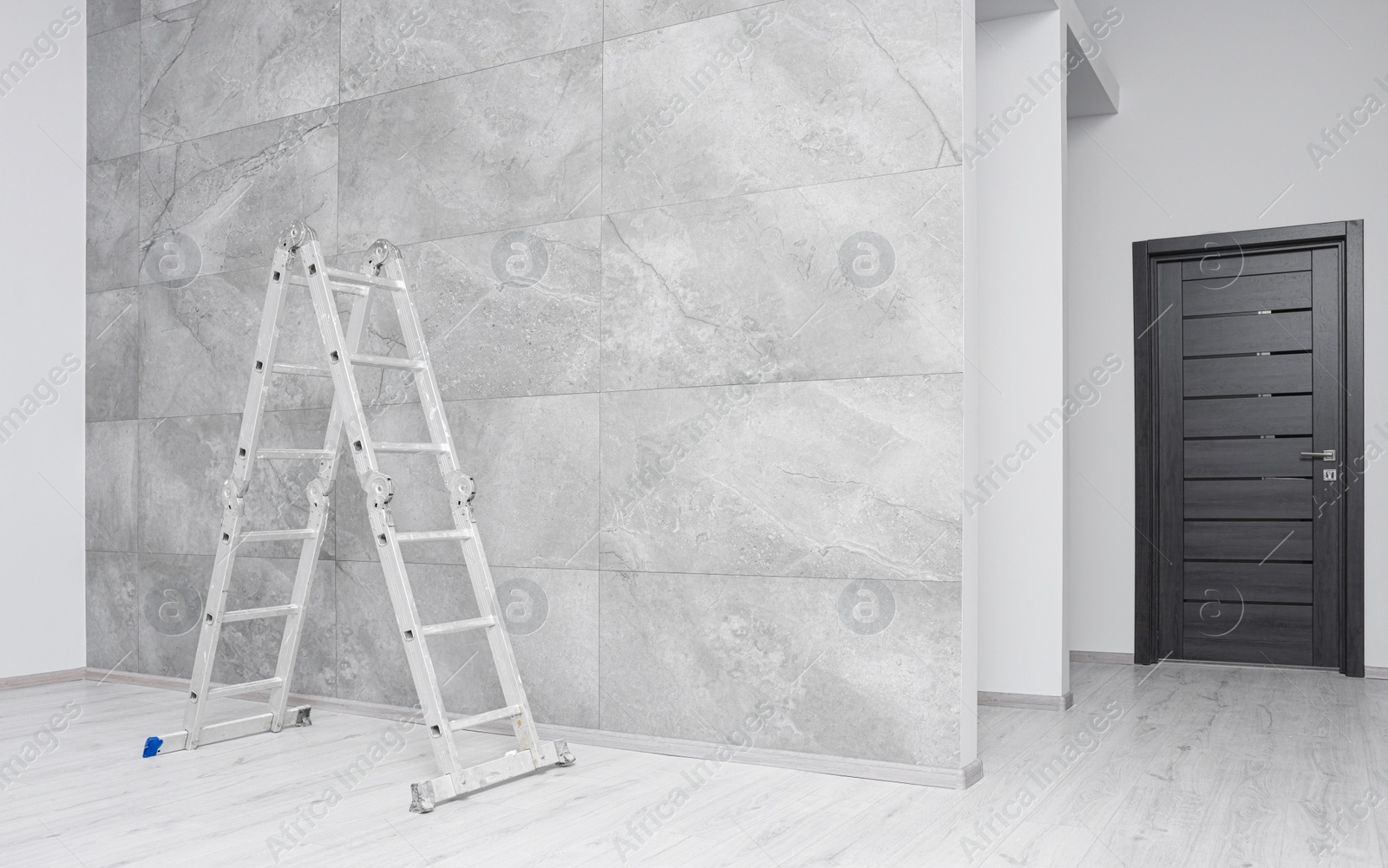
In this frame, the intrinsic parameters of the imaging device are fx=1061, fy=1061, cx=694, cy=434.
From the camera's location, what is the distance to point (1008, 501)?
Answer: 3.92m

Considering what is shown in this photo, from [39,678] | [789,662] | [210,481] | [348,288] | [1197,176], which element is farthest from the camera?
[1197,176]

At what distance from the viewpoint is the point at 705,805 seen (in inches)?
102

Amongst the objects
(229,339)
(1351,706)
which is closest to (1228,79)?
(1351,706)

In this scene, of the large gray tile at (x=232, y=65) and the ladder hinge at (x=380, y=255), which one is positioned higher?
the large gray tile at (x=232, y=65)

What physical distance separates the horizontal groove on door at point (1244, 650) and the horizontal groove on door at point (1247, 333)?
131 centimetres

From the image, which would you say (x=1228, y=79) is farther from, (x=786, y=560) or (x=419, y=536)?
(x=419, y=536)

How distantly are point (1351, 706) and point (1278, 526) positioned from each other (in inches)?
44.1

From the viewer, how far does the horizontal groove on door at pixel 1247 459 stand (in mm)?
4758

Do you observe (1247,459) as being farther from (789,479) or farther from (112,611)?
(112,611)

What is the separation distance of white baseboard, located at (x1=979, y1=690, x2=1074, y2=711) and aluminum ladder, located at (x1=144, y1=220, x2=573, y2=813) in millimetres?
1732

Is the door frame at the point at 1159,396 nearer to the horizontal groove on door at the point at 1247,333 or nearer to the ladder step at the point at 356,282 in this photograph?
the horizontal groove on door at the point at 1247,333

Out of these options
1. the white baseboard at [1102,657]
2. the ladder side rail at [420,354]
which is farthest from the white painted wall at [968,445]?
the white baseboard at [1102,657]

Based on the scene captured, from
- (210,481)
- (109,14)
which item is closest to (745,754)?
(210,481)

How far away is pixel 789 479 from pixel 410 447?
1063 millimetres
